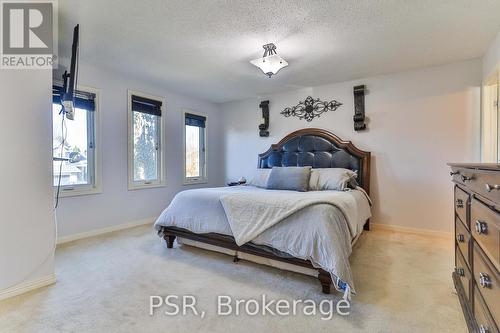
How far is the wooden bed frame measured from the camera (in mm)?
2010

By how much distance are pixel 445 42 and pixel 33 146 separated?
404 centimetres

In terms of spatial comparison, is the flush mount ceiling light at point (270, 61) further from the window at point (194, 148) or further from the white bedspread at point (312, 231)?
the window at point (194, 148)

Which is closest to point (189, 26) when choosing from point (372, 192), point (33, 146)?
point (33, 146)

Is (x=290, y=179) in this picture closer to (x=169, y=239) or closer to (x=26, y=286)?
(x=169, y=239)

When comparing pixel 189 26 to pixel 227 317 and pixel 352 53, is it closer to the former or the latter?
pixel 352 53

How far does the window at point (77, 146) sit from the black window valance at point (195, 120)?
1.68m

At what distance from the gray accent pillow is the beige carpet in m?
0.98

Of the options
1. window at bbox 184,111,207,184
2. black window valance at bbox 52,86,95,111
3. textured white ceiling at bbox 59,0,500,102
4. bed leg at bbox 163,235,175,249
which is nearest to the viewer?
textured white ceiling at bbox 59,0,500,102

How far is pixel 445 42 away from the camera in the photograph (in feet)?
8.70

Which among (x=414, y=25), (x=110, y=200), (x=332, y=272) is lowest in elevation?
(x=332, y=272)

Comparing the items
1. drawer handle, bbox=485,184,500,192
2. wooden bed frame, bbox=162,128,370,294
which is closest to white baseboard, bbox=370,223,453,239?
wooden bed frame, bbox=162,128,370,294

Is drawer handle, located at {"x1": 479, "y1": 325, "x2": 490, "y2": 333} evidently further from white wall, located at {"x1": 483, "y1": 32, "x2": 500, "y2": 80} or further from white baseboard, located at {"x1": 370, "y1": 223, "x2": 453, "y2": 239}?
white wall, located at {"x1": 483, "y1": 32, "x2": 500, "y2": 80}

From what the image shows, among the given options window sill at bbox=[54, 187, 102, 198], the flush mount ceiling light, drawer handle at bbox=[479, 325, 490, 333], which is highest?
the flush mount ceiling light

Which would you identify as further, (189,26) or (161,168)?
(161,168)
